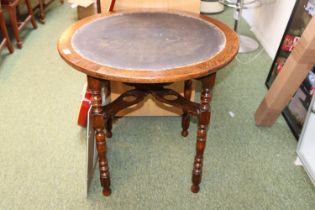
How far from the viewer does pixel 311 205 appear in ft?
5.08

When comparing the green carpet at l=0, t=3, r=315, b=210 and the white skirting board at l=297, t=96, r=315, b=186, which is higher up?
the white skirting board at l=297, t=96, r=315, b=186

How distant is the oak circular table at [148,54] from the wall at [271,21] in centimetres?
135

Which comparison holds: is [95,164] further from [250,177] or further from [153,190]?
[250,177]

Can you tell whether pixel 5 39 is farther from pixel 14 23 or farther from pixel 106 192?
pixel 106 192

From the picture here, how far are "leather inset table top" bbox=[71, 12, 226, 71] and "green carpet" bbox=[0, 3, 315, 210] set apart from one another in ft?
2.26

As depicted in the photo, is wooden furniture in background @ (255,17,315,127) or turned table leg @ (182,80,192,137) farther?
turned table leg @ (182,80,192,137)

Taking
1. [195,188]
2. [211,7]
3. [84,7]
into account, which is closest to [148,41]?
[195,188]

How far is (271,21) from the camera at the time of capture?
9.61ft

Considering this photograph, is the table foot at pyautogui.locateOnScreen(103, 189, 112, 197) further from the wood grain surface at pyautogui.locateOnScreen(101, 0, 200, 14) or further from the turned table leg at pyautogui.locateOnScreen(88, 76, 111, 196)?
the wood grain surface at pyautogui.locateOnScreen(101, 0, 200, 14)

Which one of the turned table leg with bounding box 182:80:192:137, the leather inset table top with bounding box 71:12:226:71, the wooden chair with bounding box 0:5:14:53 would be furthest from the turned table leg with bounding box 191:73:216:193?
the wooden chair with bounding box 0:5:14:53

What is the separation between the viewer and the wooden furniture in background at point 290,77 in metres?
1.68

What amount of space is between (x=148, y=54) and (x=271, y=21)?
2.01 m

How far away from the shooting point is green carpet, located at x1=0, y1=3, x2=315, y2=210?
1571mm

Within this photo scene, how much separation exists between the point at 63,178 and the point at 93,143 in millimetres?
252
